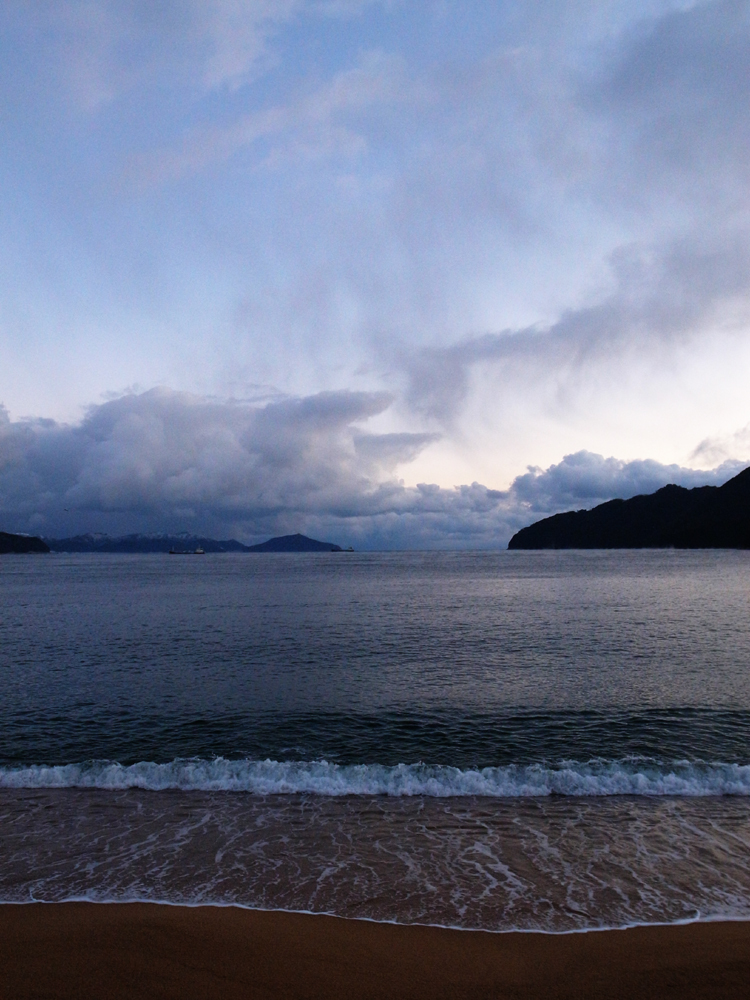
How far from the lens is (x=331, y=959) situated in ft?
29.5

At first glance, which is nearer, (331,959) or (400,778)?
(331,959)

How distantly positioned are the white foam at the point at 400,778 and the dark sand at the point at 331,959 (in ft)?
23.6

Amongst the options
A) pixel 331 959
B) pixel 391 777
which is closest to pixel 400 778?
pixel 391 777

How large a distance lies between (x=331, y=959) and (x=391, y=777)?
9156 mm

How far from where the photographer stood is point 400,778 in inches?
704

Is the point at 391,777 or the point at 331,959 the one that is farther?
the point at 391,777

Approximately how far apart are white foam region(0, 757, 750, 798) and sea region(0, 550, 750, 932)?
8 cm

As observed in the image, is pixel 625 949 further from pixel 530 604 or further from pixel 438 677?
pixel 530 604

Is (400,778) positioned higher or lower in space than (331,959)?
lower

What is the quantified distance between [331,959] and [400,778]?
30.0 ft

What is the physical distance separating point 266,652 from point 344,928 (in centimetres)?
3115

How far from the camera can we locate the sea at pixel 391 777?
37.6 feet

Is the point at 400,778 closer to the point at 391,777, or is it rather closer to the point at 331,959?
the point at 391,777

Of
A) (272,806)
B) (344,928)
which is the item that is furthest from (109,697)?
(344,928)
